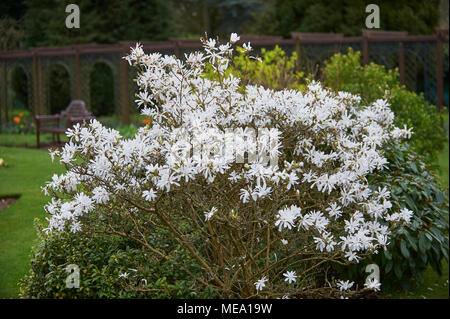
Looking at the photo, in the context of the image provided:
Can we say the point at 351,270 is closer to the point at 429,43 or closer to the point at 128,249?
the point at 128,249

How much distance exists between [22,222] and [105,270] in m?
1.18

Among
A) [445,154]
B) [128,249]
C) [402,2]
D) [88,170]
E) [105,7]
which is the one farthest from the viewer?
[402,2]

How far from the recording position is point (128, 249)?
3.43 m

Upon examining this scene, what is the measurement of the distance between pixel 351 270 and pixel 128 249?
5.32ft

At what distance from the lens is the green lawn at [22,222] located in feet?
13.0

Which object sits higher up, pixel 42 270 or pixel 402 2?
pixel 402 2

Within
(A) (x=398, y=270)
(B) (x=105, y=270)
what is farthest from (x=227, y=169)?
(A) (x=398, y=270)

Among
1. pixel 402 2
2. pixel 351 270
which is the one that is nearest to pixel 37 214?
pixel 351 270

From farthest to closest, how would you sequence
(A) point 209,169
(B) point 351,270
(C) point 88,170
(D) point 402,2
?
(D) point 402,2, (B) point 351,270, (C) point 88,170, (A) point 209,169

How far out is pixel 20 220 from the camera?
415cm

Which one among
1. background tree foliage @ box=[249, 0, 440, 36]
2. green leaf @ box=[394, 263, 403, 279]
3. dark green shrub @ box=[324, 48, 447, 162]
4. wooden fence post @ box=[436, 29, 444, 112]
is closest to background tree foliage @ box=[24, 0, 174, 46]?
background tree foliage @ box=[249, 0, 440, 36]

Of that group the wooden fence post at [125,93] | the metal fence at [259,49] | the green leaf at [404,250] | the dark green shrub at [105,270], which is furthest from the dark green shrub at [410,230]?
the wooden fence post at [125,93]

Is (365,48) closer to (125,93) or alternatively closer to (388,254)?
(125,93)
